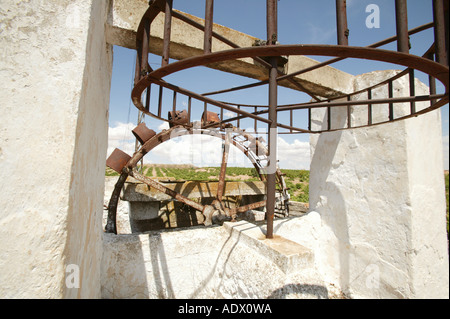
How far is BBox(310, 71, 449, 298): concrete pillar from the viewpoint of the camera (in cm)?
231

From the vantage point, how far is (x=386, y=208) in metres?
2.48

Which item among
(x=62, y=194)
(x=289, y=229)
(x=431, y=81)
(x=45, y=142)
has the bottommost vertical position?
(x=289, y=229)

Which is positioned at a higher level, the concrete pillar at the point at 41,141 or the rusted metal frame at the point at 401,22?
the rusted metal frame at the point at 401,22

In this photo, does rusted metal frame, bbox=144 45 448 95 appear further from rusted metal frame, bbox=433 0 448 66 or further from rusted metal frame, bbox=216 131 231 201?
rusted metal frame, bbox=216 131 231 201

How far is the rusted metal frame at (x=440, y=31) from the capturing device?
3.58ft

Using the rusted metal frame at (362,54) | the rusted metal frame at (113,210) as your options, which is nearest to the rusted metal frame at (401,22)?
the rusted metal frame at (362,54)

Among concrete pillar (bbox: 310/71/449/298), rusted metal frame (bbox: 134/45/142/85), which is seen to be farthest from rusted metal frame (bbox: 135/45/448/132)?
concrete pillar (bbox: 310/71/449/298)

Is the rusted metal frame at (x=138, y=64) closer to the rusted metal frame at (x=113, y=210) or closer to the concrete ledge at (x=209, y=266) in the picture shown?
the concrete ledge at (x=209, y=266)

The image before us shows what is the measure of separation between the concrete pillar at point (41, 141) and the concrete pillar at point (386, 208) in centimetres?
289

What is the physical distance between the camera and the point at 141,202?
15.0 feet

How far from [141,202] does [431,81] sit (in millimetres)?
4602

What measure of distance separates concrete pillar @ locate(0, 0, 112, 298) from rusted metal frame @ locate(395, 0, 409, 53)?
147 centimetres
